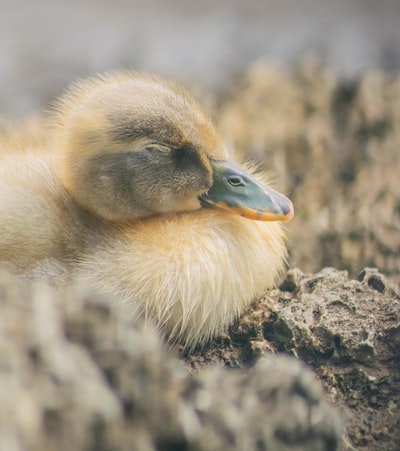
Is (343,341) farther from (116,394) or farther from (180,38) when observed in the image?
(180,38)

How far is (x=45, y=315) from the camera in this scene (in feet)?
3.82

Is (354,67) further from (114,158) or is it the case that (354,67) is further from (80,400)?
(80,400)

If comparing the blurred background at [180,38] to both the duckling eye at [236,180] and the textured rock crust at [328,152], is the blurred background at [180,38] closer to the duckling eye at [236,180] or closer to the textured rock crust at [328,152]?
the textured rock crust at [328,152]

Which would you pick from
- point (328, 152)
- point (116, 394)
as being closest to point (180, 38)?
point (328, 152)

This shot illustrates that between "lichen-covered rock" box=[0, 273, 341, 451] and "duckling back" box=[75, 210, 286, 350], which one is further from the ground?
"lichen-covered rock" box=[0, 273, 341, 451]

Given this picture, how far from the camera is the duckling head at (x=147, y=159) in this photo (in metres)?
1.74

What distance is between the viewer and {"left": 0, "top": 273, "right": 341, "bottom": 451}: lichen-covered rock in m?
1.05

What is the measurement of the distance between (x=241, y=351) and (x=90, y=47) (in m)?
3.11

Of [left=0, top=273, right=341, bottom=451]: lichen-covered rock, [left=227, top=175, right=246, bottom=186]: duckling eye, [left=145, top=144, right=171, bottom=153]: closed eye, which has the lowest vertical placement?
[left=0, top=273, right=341, bottom=451]: lichen-covered rock

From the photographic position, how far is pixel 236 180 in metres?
1.81

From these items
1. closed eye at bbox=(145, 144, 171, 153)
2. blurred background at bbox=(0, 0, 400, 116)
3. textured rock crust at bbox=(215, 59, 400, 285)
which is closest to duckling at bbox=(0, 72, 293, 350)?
closed eye at bbox=(145, 144, 171, 153)

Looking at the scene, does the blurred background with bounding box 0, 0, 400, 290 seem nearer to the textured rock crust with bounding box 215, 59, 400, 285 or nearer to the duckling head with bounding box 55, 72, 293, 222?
the textured rock crust with bounding box 215, 59, 400, 285

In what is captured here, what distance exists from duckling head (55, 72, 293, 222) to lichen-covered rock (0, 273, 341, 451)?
0.51m

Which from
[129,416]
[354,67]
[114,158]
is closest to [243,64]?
[354,67]
